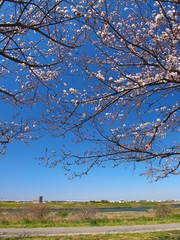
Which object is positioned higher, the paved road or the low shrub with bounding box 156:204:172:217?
the low shrub with bounding box 156:204:172:217

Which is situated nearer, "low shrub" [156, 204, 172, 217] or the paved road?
the paved road

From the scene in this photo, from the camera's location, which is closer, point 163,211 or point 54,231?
point 54,231

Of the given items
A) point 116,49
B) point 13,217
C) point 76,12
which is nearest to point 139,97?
point 116,49

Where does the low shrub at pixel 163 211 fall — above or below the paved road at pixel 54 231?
above

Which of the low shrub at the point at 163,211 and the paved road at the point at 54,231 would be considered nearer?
the paved road at the point at 54,231

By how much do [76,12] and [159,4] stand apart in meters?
1.61

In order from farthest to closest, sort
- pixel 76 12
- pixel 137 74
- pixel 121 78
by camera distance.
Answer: pixel 137 74, pixel 121 78, pixel 76 12

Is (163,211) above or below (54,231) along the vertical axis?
above

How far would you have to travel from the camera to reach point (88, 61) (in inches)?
283

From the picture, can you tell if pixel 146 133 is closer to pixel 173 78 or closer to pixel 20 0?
pixel 173 78

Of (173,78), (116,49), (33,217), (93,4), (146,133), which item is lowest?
(33,217)

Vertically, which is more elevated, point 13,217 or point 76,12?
point 76,12

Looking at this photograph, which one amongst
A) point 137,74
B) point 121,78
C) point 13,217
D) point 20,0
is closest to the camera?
point 20,0

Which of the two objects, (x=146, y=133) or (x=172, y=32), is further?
(x=146, y=133)
